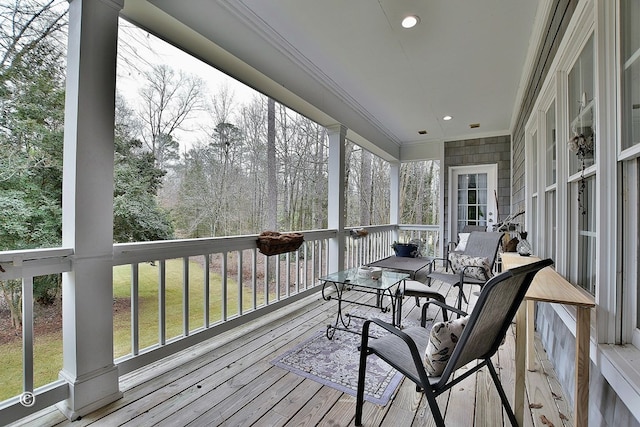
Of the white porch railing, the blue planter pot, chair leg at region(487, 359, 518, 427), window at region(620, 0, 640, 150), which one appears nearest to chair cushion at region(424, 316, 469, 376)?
chair leg at region(487, 359, 518, 427)

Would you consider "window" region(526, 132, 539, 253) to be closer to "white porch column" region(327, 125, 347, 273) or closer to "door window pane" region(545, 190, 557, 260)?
"door window pane" region(545, 190, 557, 260)

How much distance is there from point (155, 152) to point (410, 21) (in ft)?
8.71

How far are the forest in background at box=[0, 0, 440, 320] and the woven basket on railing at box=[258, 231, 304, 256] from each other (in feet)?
2.78

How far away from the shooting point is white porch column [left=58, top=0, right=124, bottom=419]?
163 centimetres

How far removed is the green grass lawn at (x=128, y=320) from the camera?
1.66m

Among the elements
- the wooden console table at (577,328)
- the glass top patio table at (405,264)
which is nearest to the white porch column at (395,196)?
the glass top patio table at (405,264)

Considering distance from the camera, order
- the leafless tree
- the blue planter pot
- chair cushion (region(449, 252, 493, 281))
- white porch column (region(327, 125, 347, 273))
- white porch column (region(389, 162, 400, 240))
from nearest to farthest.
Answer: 1. the leafless tree
2. chair cushion (region(449, 252, 493, 281))
3. white porch column (region(327, 125, 347, 273))
4. the blue planter pot
5. white porch column (region(389, 162, 400, 240))

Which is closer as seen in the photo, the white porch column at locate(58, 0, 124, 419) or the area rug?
the white porch column at locate(58, 0, 124, 419)

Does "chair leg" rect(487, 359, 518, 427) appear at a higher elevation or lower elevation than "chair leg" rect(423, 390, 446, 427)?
lower

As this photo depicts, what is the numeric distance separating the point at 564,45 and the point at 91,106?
10.0ft

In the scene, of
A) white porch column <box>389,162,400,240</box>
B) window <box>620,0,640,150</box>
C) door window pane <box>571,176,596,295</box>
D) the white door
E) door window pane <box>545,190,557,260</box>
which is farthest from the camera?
white porch column <box>389,162,400,240</box>

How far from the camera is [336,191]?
14.1 ft

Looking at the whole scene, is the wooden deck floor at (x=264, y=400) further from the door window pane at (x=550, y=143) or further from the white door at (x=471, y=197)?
the white door at (x=471, y=197)

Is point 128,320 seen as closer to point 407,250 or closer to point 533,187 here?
point 533,187
